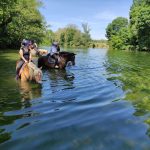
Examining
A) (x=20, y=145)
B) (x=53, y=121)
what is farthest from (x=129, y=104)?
(x=20, y=145)

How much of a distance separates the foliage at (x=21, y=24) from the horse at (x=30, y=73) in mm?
35597

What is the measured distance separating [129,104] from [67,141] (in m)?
4.07

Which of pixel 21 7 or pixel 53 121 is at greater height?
pixel 21 7

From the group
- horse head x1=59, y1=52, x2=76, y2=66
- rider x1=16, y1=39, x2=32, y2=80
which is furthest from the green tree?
rider x1=16, y1=39, x2=32, y2=80

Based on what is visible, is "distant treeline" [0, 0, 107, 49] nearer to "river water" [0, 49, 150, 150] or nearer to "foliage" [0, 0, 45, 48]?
"foliage" [0, 0, 45, 48]

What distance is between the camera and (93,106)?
9.44m

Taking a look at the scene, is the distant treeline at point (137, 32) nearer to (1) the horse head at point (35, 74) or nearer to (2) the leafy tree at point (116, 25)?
(2) the leafy tree at point (116, 25)

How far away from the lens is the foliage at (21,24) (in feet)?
164

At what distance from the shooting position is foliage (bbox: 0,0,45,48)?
50.1 metres

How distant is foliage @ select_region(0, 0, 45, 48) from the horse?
35.6m

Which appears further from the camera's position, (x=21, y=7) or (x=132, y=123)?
(x=21, y=7)

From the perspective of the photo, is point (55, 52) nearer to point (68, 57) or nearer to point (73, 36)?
point (68, 57)

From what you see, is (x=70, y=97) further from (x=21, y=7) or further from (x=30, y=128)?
Answer: (x=21, y=7)

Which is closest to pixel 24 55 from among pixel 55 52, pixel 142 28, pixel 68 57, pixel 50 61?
pixel 50 61
